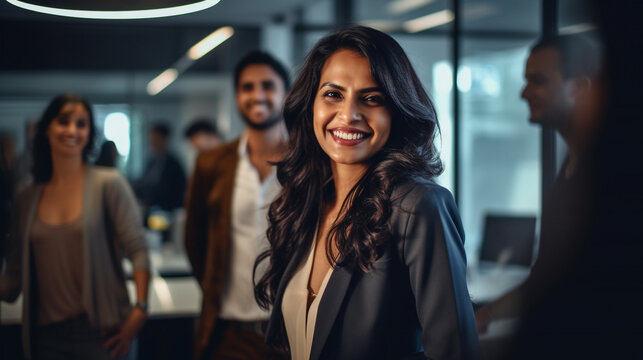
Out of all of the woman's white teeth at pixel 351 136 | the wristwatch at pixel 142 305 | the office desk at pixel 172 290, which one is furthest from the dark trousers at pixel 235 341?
the woman's white teeth at pixel 351 136

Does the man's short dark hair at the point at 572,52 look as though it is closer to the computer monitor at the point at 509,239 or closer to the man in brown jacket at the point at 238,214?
the man in brown jacket at the point at 238,214

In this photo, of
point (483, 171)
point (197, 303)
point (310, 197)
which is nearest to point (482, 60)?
point (483, 171)

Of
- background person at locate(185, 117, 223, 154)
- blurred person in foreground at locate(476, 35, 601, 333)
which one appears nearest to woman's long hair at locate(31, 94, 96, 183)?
blurred person in foreground at locate(476, 35, 601, 333)

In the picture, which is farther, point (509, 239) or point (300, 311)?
point (509, 239)

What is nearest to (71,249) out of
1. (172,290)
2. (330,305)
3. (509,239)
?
(330,305)

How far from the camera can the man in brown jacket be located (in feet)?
7.66

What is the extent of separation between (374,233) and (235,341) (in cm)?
129

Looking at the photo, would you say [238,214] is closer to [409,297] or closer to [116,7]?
[116,7]

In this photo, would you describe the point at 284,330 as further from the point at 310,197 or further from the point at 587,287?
the point at 587,287

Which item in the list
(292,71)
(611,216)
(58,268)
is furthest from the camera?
(292,71)

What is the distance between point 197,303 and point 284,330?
5.78 feet

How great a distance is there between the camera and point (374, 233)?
122 cm

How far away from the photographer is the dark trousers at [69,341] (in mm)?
1886

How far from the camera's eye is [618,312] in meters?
1.06
